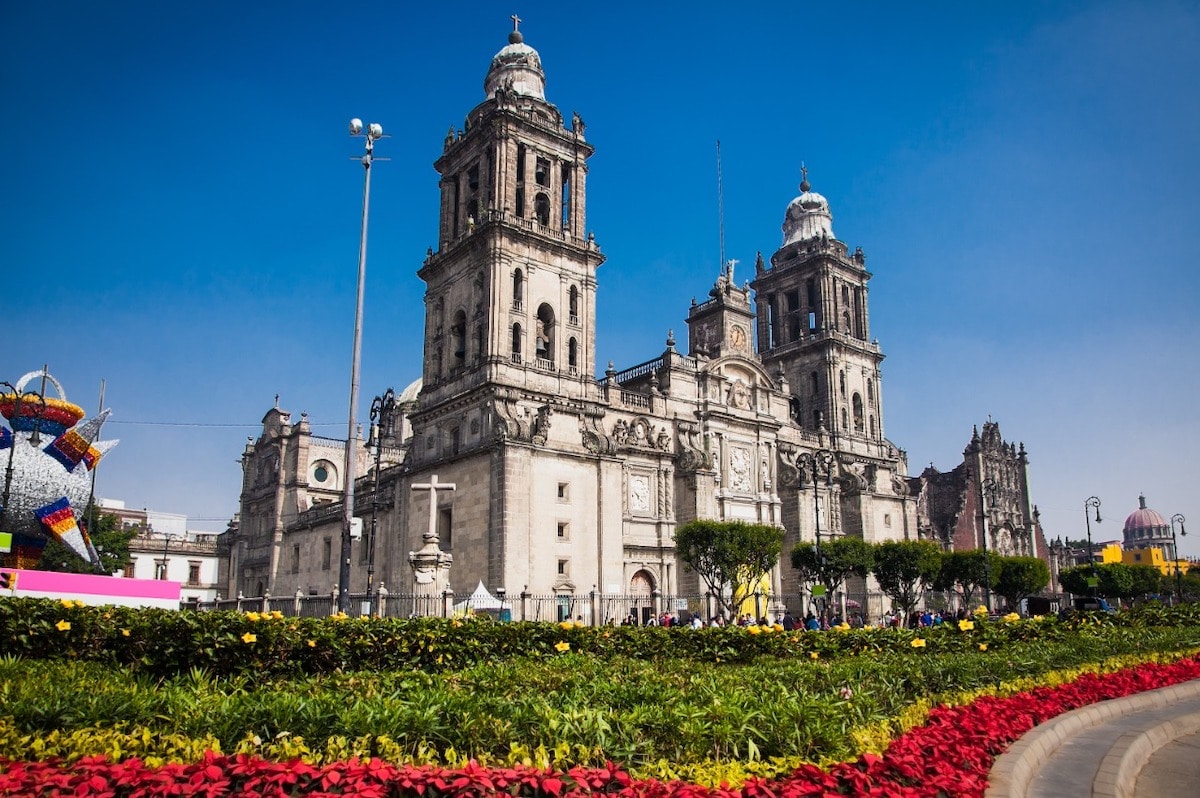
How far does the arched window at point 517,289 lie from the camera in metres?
41.5

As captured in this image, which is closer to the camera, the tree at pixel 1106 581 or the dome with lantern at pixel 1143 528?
the tree at pixel 1106 581

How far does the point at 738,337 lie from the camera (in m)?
53.7

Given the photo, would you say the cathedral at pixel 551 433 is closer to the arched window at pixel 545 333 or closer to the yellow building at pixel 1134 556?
the arched window at pixel 545 333

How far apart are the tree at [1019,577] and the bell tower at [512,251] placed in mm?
29810

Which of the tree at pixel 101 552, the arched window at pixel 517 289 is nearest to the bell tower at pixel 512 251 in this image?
the arched window at pixel 517 289

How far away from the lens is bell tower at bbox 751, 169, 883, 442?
61781 millimetres

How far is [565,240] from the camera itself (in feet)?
142

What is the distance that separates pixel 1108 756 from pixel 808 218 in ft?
201

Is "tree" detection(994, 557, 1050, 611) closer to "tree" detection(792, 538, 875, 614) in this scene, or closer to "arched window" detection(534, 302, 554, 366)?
"tree" detection(792, 538, 875, 614)

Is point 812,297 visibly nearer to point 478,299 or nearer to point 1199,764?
point 478,299

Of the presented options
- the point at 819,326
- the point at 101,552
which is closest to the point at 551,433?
the point at 819,326

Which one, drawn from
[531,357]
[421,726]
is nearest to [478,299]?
[531,357]

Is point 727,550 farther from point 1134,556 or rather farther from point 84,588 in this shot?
point 1134,556

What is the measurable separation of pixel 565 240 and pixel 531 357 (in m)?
6.50
